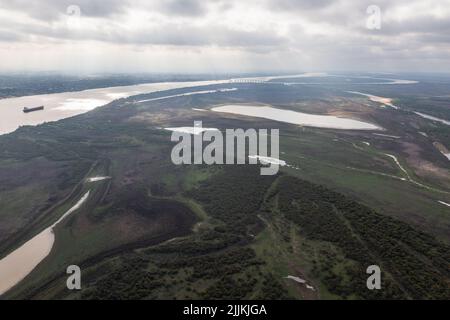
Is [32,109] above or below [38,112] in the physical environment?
above

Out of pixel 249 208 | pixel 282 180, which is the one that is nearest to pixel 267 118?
pixel 282 180

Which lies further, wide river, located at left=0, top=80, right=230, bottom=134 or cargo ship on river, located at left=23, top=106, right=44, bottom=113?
cargo ship on river, located at left=23, top=106, right=44, bottom=113

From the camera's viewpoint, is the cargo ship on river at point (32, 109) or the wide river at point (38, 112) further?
the cargo ship on river at point (32, 109)

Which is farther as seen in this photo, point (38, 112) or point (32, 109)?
point (32, 109)

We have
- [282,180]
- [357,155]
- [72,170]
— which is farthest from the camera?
[357,155]

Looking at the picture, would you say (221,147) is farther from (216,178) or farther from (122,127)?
(122,127)

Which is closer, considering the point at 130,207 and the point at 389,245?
the point at 389,245
